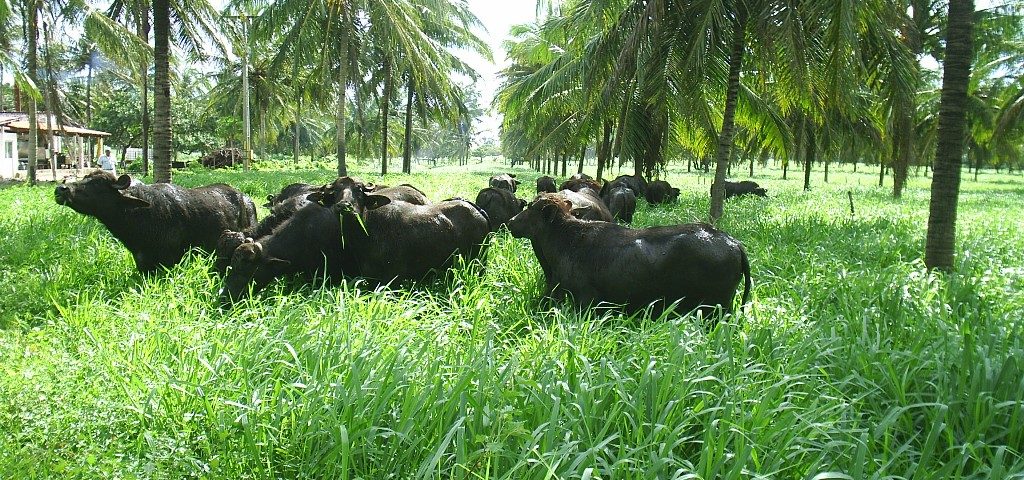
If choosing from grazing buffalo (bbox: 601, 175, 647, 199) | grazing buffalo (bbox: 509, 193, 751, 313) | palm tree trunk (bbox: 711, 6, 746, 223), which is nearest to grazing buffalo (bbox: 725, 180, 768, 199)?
grazing buffalo (bbox: 601, 175, 647, 199)

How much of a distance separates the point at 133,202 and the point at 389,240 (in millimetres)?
2608

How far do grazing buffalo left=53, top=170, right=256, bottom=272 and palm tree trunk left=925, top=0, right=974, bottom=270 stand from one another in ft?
23.8

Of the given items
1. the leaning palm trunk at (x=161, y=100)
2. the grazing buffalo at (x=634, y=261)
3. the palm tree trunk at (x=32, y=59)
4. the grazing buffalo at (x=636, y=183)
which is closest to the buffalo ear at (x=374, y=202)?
the grazing buffalo at (x=634, y=261)

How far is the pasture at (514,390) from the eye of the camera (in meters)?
2.80

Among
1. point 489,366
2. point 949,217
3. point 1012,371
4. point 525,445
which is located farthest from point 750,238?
point 525,445

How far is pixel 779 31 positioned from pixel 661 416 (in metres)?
7.82

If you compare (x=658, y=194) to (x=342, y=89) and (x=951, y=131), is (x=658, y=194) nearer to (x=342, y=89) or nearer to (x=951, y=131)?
(x=951, y=131)

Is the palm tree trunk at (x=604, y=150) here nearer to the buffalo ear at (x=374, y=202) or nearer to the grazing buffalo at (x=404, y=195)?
the grazing buffalo at (x=404, y=195)

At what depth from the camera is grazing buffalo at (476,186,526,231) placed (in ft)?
28.6

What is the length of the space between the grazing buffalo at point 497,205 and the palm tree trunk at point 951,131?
4.61 meters

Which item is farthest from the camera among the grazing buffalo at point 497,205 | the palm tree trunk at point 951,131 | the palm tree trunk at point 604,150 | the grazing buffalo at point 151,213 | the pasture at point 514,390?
the palm tree trunk at point 604,150

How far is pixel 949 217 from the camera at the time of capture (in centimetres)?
621

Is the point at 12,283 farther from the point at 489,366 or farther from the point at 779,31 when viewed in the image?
the point at 779,31

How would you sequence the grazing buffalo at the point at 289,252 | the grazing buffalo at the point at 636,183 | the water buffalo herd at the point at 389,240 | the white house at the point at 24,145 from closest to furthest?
the water buffalo herd at the point at 389,240
the grazing buffalo at the point at 289,252
the grazing buffalo at the point at 636,183
the white house at the point at 24,145
